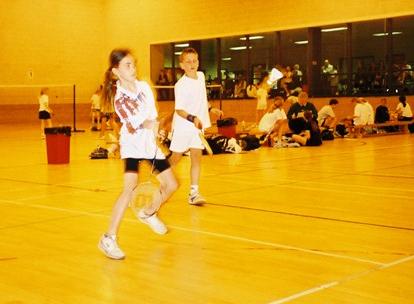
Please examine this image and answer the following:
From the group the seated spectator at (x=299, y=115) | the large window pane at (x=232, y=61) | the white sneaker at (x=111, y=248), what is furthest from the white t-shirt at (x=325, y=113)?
the white sneaker at (x=111, y=248)

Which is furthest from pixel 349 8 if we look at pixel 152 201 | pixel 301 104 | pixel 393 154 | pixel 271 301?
pixel 271 301

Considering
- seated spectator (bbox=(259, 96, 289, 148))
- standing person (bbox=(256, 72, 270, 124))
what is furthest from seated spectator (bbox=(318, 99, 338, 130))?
standing person (bbox=(256, 72, 270, 124))

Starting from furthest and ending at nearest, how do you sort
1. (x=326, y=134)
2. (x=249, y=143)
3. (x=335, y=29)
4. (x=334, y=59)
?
(x=334, y=59), (x=335, y=29), (x=326, y=134), (x=249, y=143)

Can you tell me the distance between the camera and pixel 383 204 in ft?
22.4

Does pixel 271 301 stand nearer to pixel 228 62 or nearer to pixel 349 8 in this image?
pixel 349 8

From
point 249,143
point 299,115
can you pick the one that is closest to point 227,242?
point 249,143

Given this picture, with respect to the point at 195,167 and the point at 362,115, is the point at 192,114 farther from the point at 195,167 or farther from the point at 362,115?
the point at 362,115

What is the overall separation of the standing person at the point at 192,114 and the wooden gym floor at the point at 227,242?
388 mm

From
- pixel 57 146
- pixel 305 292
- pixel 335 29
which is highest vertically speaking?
pixel 335 29

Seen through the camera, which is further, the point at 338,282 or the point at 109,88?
the point at 109,88

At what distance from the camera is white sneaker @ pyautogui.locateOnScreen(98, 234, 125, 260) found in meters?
4.58

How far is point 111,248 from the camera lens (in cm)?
460

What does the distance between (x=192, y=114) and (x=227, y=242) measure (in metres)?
2.19

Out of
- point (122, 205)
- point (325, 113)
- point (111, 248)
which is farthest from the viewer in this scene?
point (325, 113)
